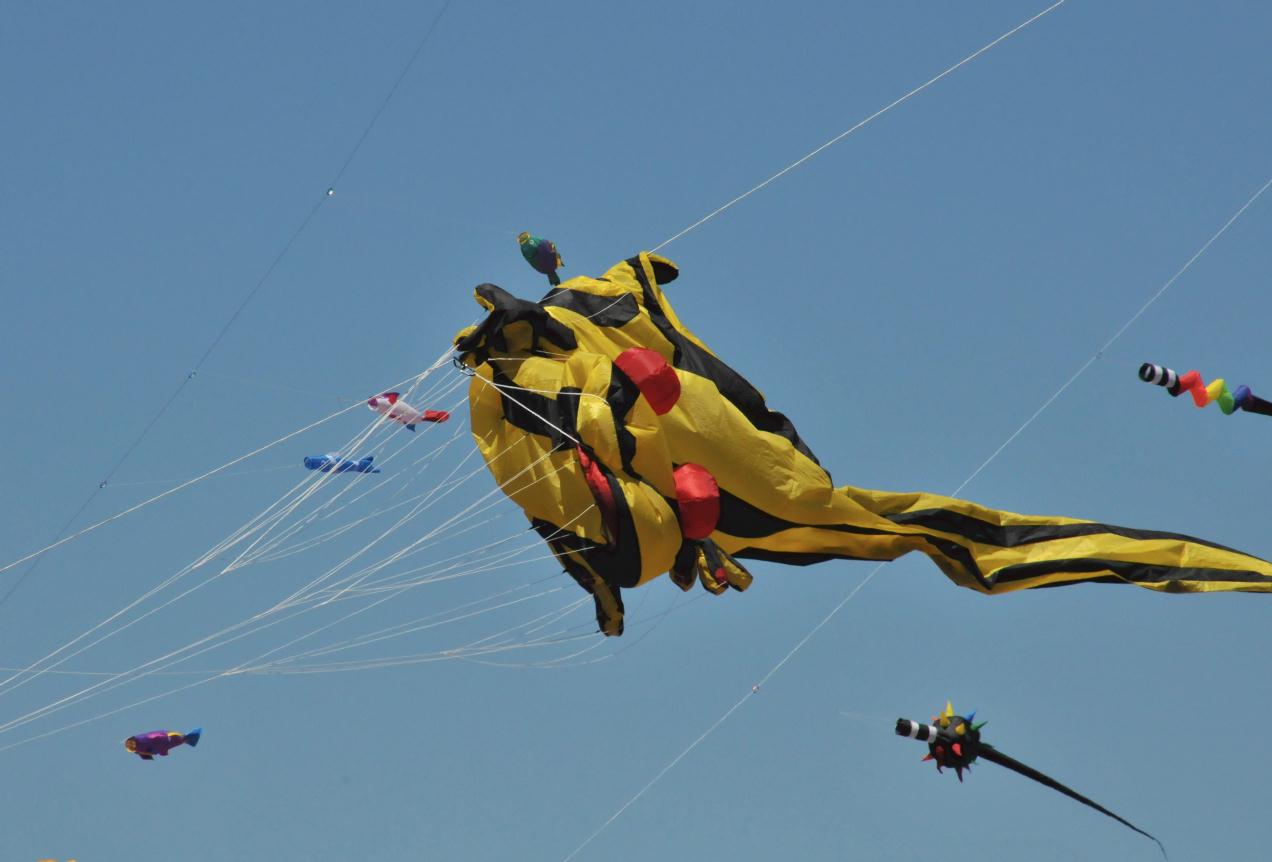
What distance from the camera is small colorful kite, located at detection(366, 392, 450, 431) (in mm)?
23094

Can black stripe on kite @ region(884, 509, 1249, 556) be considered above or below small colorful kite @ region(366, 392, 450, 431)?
below

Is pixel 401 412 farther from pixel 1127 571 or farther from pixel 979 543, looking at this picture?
pixel 1127 571

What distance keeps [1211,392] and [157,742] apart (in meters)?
13.3

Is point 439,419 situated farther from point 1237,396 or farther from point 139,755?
point 1237,396

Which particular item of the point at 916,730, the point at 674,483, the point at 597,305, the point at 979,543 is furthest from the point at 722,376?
the point at 916,730

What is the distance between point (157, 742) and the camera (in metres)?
23.8

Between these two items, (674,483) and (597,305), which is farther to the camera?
(597,305)

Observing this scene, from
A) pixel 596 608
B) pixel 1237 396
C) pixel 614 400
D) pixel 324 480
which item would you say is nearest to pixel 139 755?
pixel 324 480

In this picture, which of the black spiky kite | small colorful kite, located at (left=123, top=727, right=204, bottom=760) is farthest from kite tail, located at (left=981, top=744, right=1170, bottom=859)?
small colorful kite, located at (left=123, top=727, right=204, bottom=760)

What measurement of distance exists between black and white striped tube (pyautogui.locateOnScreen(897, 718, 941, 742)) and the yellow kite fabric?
1875 mm

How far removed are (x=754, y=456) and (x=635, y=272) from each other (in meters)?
2.79

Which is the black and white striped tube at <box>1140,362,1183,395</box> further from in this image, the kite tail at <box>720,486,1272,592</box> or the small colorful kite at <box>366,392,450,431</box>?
the small colorful kite at <box>366,392,450,431</box>

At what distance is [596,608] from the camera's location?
22547mm

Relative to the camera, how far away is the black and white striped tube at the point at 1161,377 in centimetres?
2381
